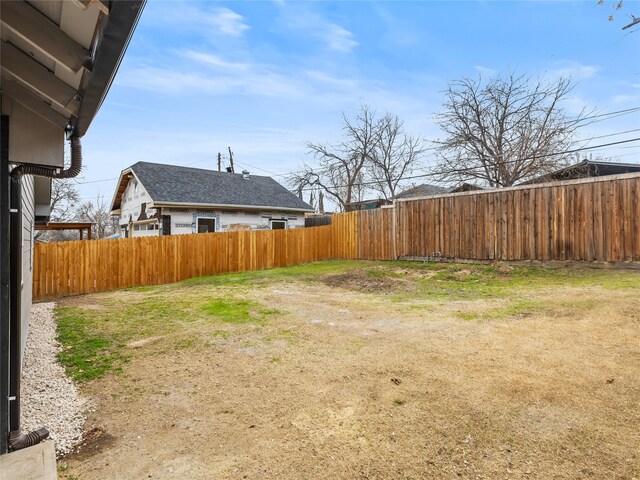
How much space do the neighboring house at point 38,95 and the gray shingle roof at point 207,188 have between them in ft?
37.0

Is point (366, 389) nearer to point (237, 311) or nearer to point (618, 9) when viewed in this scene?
point (237, 311)

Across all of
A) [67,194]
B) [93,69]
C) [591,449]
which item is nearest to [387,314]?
[591,449]

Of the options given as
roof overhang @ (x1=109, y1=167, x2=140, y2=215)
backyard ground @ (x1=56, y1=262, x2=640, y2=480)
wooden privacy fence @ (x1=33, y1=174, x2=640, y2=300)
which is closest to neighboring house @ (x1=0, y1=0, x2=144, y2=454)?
backyard ground @ (x1=56, y1=262, x2=640, y2=480)

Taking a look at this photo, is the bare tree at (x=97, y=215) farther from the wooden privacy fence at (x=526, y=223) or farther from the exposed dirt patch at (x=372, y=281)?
the wooden privacy fence at (x=526, y=223)

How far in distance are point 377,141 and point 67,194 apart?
20.7 metres

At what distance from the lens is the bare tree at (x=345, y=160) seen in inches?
1025

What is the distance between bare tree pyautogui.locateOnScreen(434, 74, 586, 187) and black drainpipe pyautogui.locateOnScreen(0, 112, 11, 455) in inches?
622

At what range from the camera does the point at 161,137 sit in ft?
74.8

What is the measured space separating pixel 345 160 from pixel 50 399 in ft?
83.1

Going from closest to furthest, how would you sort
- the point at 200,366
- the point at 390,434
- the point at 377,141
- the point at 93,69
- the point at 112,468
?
1. the point at 93,69
2. the point at 112,468
3. the point at 390,434
4. the point at 200,366
5. the point at 377,141

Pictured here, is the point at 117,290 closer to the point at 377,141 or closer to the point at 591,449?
the point at 591,449

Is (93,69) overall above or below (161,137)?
below

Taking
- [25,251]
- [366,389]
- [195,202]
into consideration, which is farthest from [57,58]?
[195,202]

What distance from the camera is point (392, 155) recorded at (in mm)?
26766
